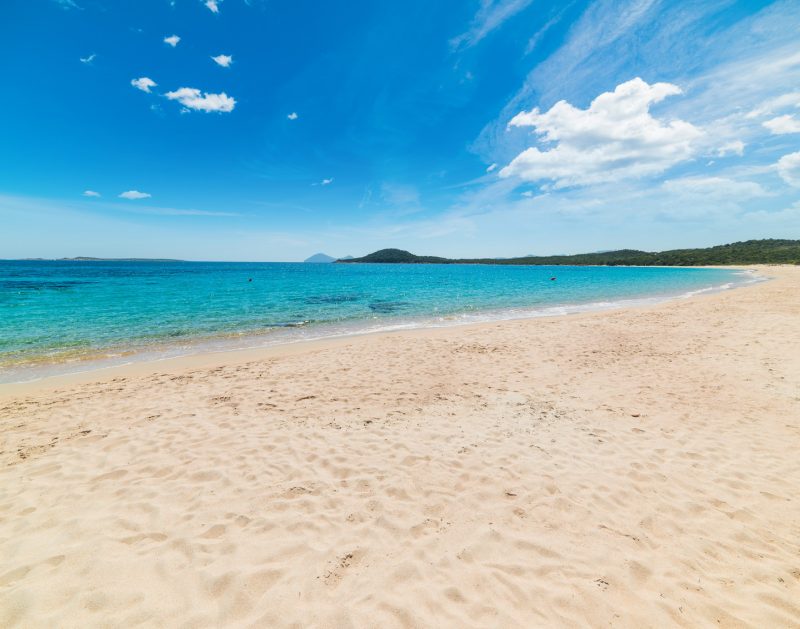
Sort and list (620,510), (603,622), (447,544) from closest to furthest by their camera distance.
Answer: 1. (603,622)
2. (447,544)
3. (620,510)

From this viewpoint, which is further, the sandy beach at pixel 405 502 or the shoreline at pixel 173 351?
the shoreline at pixel 173 351

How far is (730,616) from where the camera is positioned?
317 centimetres

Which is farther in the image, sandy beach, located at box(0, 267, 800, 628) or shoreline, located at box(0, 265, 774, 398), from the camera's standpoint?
shoreline, located at box(0, 265, 774, 398)

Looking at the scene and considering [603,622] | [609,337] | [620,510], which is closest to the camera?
[603,622]

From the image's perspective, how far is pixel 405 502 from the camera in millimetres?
4715

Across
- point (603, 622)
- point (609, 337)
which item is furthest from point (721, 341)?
point (603, 622)

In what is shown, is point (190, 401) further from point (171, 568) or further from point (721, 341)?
point (721, 341)

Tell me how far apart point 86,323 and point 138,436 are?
17.5 meters

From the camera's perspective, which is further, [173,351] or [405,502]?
[173,351]

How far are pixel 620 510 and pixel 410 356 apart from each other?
327 inches

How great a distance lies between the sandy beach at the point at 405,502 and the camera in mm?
3311

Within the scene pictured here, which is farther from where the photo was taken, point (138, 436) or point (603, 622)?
point (138, 436)

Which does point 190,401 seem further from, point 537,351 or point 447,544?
point 537,351

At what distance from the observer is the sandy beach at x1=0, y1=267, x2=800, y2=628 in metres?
3.31
